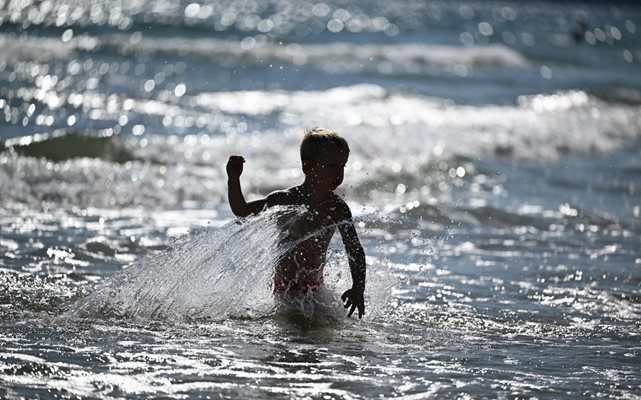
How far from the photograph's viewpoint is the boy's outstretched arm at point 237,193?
5840 millimetres

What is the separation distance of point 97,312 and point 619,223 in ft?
18.6

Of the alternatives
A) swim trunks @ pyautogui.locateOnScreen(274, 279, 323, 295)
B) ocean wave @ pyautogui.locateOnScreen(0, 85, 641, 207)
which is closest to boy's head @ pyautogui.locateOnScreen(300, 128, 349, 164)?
swim trunks @ pyautogui.locateOnScreen(274, 279, 323, 295)

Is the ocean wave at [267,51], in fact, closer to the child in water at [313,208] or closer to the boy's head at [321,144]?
the child in water at [313,208]

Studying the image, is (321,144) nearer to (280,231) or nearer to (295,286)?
(280,231)

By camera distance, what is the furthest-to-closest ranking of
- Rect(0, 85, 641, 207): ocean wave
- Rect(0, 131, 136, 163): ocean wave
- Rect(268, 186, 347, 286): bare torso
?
Rect(0, 131, 136, 163): ocean wave → Rect(0, 85, 641, 207): ocean wave → Rect(268, 186, 347, 286): bare torso

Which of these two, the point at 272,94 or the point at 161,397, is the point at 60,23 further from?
the point at 161,397

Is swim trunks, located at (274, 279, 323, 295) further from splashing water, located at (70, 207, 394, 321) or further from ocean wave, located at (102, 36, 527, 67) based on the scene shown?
ocean wave, located at (102, 36, 527, 67)

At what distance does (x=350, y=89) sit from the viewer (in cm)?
2314

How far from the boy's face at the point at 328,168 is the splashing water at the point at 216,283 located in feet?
0.63

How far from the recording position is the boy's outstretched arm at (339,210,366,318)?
18.5 ft

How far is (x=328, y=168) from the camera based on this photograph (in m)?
5.95

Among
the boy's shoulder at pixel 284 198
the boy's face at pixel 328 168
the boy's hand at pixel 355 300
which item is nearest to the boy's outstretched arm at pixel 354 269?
the boy's hand at pixel 355 300

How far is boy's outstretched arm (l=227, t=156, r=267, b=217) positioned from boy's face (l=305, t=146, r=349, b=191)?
0.35 meters

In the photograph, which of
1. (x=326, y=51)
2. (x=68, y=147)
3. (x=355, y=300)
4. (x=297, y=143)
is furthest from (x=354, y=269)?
(x=326, y=51)
